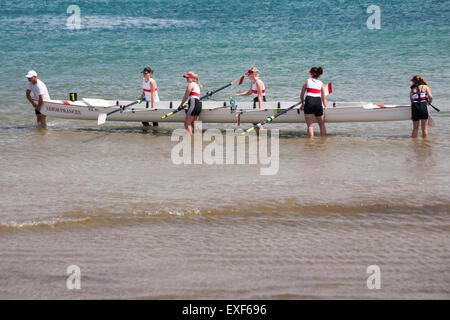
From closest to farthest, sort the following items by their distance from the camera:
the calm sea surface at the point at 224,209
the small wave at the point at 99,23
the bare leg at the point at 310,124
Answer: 1. the calm sea surface at the point at 224,209
2. the bare leg at the point at 310,124
3. the small wave at the point at 99,23

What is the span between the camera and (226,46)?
27.0m

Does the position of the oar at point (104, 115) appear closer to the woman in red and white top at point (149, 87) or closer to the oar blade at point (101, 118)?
the oar blade at point (101, 118)

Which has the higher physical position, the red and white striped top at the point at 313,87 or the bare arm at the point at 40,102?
the red and white striped top at the point at 313,87

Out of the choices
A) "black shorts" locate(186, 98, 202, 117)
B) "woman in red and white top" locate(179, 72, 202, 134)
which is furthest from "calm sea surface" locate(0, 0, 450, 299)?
"black shorts" locate(186, 98, 202, 117)

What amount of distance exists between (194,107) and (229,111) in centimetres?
87

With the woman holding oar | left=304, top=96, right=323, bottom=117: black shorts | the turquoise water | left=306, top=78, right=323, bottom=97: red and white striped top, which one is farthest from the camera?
the turquoise water

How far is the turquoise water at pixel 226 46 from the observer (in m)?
18.8

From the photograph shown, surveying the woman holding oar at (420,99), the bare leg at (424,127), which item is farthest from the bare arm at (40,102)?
the bare leg at (424,127)

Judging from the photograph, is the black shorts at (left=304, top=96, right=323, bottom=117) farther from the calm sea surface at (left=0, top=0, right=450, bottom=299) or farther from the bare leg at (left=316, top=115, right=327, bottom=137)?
the calm sea surface at (left=0, top=0, right=450, bottom=299)

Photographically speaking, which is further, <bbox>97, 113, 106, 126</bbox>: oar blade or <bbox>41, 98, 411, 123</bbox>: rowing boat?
<bbox>97, 113, 106, 126</bbox>: oar blade

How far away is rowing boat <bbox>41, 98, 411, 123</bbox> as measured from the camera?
460 inches

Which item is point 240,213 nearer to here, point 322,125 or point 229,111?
point 322,125
